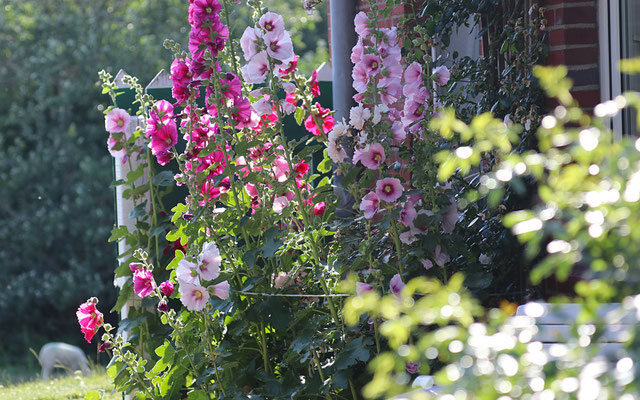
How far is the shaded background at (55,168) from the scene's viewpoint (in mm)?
11445

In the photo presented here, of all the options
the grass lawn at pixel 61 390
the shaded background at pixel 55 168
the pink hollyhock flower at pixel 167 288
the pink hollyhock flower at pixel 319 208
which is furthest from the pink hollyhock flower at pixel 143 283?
the shaded background at pixel 55 168

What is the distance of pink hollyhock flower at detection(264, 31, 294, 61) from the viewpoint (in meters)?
2.66

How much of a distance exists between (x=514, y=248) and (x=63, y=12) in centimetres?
1098

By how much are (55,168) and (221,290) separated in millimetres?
9623

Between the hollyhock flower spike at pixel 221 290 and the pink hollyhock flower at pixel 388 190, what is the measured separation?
58 centimetres

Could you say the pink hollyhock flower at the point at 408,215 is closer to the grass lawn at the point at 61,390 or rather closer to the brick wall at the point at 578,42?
the brick wall at the point at 578,42

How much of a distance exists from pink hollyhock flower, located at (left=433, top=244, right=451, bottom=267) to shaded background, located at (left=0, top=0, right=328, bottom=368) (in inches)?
367

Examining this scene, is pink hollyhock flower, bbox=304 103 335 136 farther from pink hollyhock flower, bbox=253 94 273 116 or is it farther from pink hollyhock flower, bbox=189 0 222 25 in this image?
pink hollyhock flower, bbox=189 0 222 25

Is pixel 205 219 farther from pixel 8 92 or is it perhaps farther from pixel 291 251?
pixel 8 92

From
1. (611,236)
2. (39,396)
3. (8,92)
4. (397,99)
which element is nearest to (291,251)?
(397,99)

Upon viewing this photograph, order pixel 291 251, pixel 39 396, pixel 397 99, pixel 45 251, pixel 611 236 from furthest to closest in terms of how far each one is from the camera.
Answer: pixel 45 251 → pixel 39 396 → pixel 291 251 → pixel 397 99 → pixel 611 236

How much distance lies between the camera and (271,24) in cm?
267

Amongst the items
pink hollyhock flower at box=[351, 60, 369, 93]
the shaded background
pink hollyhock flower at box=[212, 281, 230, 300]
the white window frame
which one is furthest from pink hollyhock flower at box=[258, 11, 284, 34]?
the shaded background

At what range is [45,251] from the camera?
1182 centimetres
